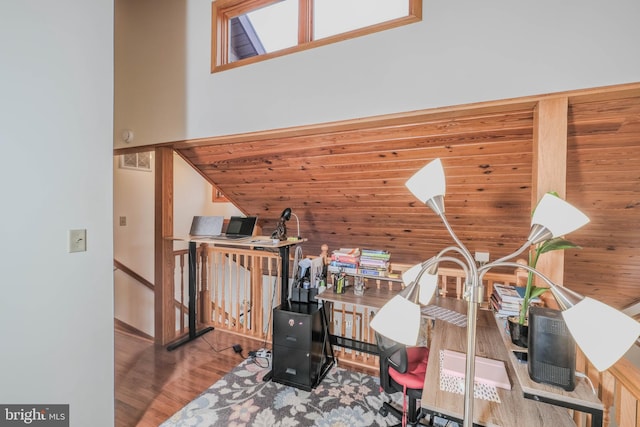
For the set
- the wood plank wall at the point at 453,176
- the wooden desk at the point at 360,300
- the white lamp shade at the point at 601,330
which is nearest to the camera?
the white lamp shade at the point at 601,330

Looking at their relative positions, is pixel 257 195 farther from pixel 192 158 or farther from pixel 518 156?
pixel 518 156

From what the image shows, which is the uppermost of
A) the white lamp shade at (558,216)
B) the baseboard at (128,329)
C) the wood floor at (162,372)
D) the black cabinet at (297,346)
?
the white lamp shade at (558,216)

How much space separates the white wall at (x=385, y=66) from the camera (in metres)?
1.44

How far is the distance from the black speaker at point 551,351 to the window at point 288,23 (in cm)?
176

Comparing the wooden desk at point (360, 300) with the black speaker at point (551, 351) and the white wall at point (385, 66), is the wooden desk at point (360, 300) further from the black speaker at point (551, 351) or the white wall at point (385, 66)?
the white wall at point (385, 66)

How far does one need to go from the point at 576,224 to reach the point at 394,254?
2.77m

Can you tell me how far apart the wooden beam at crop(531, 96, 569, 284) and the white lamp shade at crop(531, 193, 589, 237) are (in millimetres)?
913

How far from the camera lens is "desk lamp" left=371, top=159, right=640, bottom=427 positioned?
0.57 metres

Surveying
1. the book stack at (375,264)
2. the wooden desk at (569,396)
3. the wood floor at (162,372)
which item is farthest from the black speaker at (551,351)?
the wood floor at (162,372)

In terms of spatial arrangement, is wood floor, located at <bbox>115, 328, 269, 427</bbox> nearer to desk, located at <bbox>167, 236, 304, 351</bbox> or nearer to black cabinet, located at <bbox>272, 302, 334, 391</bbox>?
desk, located at <bbox>167, 236, 304, 351</bbox>

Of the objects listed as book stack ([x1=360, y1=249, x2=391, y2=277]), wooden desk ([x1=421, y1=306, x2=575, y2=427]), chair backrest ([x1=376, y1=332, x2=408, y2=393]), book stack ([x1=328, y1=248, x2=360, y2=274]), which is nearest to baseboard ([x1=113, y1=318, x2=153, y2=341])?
book stack ([x1=328, y1=248, x2=360, y2=274])
